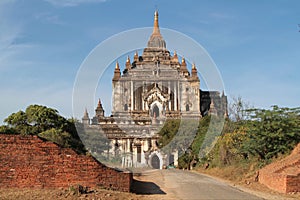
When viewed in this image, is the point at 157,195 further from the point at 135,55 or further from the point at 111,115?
the point at 135,55

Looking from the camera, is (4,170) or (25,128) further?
(25,128)

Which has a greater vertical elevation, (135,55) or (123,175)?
(135,55)

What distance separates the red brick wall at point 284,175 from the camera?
13273 mm

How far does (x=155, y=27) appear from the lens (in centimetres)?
5978

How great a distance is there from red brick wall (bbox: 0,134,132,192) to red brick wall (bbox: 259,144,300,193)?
5945 millimetres

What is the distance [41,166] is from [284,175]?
766 cm

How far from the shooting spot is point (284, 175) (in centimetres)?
1358

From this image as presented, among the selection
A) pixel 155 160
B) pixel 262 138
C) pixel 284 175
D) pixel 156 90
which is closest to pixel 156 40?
pixel 156 90

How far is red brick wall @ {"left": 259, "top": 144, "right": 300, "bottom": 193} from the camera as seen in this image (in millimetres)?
13273

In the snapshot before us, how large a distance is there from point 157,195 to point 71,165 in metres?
2.87

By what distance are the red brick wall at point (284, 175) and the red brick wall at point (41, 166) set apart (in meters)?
5.95

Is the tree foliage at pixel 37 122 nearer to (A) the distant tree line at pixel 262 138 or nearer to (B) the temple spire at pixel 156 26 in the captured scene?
(A) the distant tree line at pixel 262 138

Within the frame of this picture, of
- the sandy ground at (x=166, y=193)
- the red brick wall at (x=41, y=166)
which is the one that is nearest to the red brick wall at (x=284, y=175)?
the sandy ground at (x=166, y=193)

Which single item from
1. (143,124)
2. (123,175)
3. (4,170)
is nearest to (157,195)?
(123,175)
